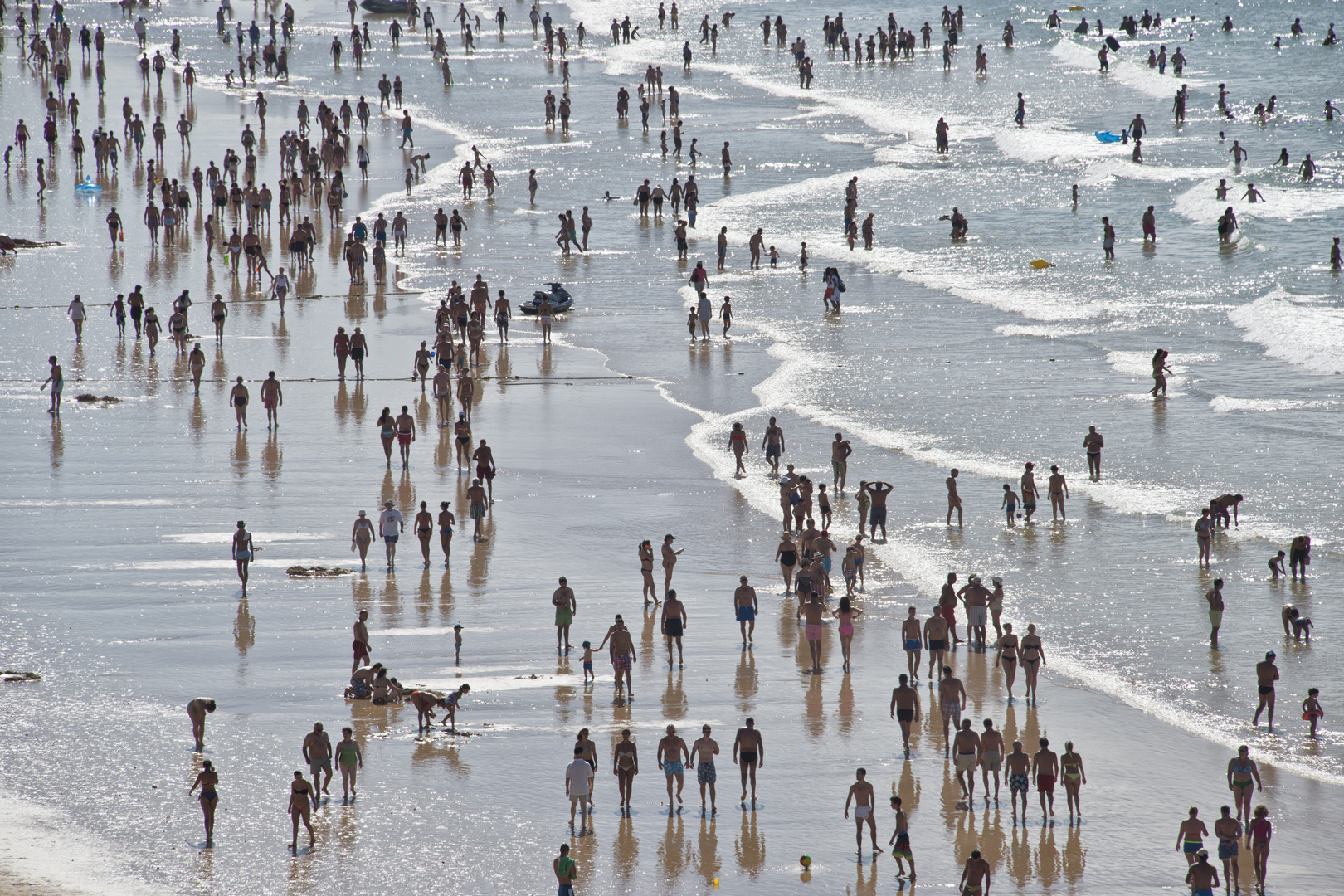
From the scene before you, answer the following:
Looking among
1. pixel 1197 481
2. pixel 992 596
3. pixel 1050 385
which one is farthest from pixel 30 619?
pixel 1050 385

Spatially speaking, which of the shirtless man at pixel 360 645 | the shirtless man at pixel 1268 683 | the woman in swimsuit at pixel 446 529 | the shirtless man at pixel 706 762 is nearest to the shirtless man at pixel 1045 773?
the shirtless man at pixel 706 762

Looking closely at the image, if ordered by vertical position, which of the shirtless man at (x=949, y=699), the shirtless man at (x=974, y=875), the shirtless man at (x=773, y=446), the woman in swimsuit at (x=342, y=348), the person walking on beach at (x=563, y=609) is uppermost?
the woman in swimsuit at (x=342, y=348)

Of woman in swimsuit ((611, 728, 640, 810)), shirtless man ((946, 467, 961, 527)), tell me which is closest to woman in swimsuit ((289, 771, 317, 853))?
woman in swimsuit ((611, 728, 640, 810))

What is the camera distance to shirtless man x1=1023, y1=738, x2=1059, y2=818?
531 inches

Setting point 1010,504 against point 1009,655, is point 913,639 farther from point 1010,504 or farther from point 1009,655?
point 1010,504

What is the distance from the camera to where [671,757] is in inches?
531

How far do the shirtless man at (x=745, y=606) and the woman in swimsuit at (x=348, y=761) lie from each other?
212 inches

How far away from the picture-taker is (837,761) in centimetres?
1450

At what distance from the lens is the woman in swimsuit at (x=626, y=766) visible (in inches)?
527

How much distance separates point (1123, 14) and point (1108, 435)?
215 ft

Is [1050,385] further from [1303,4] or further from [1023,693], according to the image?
[1303,4]

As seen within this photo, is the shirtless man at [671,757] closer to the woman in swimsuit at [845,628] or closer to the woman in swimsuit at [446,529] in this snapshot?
the woman in swimsuit at [845,628]

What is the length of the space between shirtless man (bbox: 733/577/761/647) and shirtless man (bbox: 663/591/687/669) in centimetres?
83

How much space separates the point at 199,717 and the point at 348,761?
6.05ft
